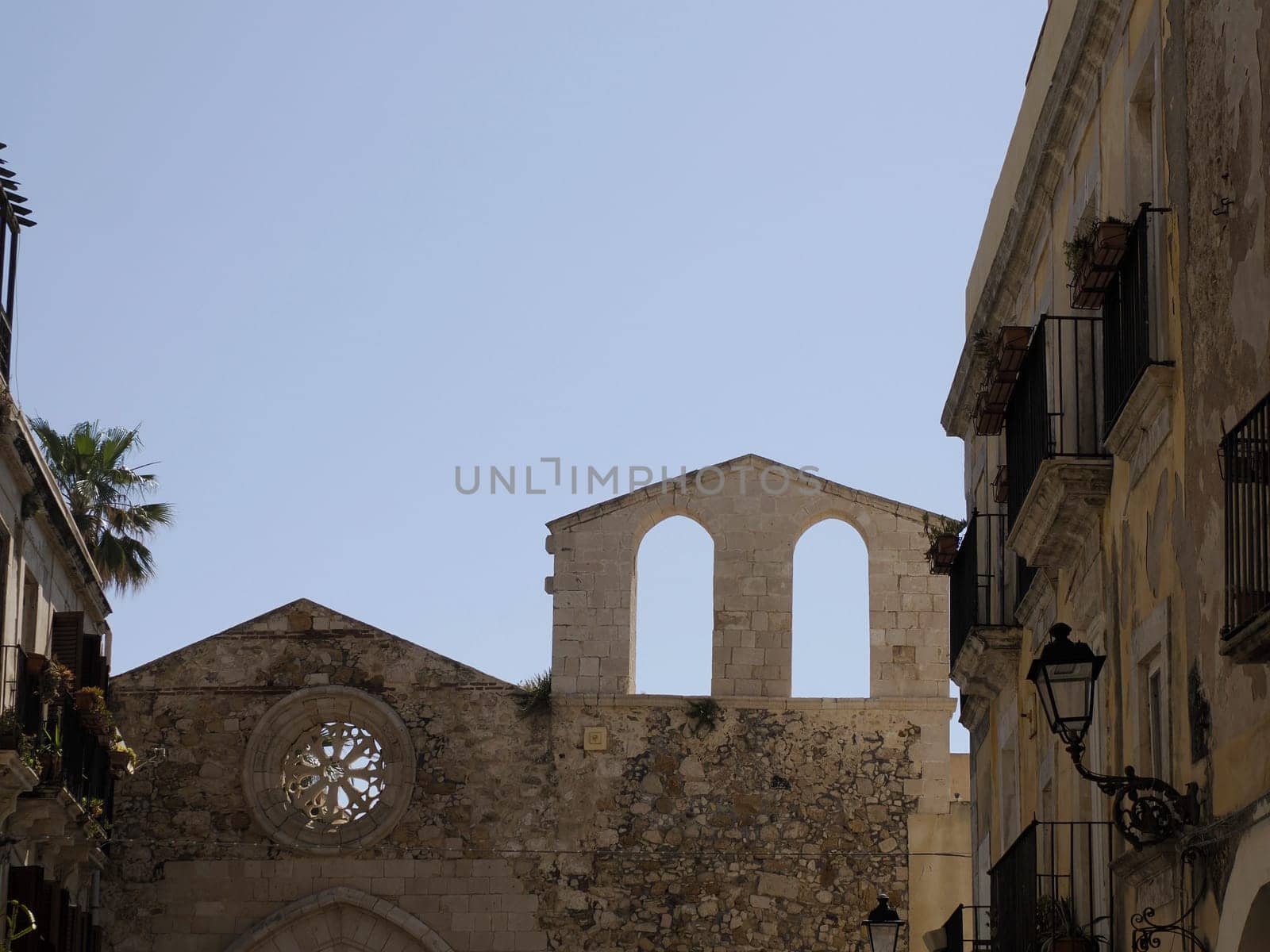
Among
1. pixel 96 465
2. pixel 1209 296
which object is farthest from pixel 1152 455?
pixel 96 465

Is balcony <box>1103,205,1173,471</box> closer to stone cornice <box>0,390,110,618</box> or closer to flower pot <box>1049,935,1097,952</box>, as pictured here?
flower pot <box>1049,935,1097,952</box>

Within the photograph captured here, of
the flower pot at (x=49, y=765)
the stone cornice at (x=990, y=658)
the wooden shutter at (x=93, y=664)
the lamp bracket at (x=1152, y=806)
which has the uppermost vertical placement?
the wooden shutter at (x=93, y=664)

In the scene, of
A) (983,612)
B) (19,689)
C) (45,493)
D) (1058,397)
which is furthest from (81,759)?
(1058,397)

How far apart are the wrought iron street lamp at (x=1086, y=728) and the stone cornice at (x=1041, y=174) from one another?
2.96 meters

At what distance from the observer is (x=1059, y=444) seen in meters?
9.80

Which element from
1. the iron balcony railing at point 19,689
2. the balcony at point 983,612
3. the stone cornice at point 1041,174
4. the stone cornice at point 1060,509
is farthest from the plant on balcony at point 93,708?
the stone cornice at point 1060,509

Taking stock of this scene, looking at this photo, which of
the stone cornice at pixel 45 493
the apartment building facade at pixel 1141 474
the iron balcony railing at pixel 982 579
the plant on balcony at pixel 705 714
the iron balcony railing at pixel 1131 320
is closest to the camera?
the apartment building facade at pixel 1141 474

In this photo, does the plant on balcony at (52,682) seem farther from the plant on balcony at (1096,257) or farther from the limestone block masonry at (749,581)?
→ the plant on balcony at (1096,257)

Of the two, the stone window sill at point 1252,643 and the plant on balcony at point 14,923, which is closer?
the stone window sill at point 1252,643

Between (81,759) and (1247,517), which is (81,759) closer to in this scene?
(81,759)

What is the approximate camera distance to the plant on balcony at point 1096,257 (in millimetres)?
8469

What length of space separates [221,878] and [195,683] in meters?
2.01

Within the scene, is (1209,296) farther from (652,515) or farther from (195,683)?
(195,683)

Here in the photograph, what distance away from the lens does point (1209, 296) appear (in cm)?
743
